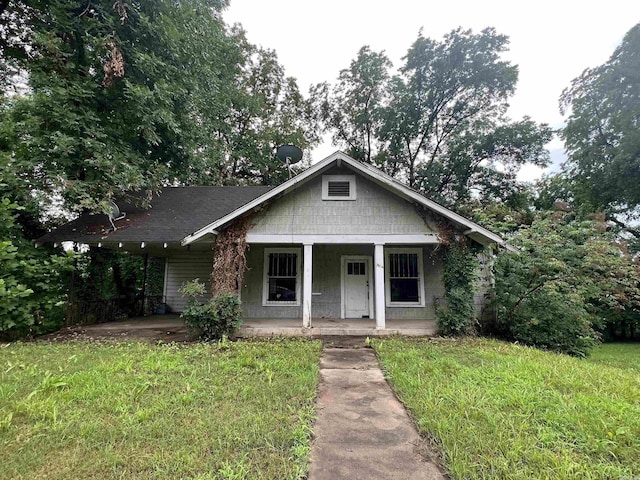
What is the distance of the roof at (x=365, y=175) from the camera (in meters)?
8.10

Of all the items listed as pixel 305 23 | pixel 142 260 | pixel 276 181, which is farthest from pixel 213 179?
pixel 305 23

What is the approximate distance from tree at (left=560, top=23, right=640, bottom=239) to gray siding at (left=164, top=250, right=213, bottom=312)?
65.9ft

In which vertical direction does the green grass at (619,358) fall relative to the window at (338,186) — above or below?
below

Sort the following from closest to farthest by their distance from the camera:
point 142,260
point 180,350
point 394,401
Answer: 1. point 394,401
2. point 180,350
3. point 142,260

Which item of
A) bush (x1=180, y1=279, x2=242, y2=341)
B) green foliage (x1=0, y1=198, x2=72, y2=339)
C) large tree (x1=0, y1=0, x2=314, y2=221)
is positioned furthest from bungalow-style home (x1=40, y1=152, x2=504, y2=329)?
bush (x1=180, y1=279, x2=242, y2=341)

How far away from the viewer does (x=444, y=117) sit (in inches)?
878

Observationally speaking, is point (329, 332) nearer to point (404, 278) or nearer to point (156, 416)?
point (404, 278)

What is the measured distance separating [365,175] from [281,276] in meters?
4.20

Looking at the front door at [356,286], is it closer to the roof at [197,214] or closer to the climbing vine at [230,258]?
the roof at [197,214]

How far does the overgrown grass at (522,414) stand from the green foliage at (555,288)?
2.65 m

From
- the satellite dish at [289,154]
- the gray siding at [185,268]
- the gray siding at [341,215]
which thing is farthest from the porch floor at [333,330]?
the satellite dish at [289,154]

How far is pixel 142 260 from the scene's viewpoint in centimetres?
1329

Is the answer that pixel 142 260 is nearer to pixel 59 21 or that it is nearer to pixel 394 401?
pixel 59 21

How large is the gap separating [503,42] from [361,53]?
29.4 feet
